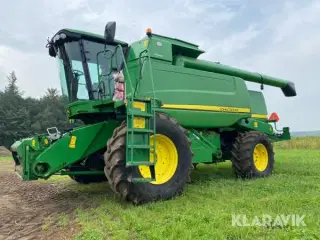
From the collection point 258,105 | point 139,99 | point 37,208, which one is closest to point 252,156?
point 258,105

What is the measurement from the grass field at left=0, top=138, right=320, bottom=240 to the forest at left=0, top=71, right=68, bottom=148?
126 feet

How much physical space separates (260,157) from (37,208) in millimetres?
5204

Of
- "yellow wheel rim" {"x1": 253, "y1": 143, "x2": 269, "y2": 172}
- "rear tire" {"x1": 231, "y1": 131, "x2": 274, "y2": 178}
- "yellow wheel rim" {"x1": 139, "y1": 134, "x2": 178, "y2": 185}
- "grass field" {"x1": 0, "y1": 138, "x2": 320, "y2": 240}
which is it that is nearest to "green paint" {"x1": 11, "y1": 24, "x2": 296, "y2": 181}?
"rear tire" {"x1": 231, "y1": 131, "x2": 274, "y2": 178}

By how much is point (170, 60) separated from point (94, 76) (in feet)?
5.00

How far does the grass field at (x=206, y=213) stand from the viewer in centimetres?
357

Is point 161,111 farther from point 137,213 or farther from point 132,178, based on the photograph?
point 137,213

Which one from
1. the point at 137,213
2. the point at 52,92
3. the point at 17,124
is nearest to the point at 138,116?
the point at 137,213

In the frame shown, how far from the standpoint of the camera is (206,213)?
4297 millimetres

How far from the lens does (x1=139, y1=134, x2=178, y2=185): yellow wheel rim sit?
217 inches

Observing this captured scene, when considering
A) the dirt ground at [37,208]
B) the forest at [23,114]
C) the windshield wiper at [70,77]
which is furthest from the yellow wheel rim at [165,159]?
the forest at [23,114]

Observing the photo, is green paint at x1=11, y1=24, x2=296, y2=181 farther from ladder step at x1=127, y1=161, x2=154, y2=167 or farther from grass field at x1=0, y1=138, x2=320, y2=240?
grass field at x1=0, y1=138, x2=320, y2=240

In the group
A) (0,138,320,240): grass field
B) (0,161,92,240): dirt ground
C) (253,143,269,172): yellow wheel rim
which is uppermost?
(253,143,269,172): yellow wheel rim

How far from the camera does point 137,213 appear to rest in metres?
4.54

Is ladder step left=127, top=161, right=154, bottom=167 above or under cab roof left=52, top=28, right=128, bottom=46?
under
